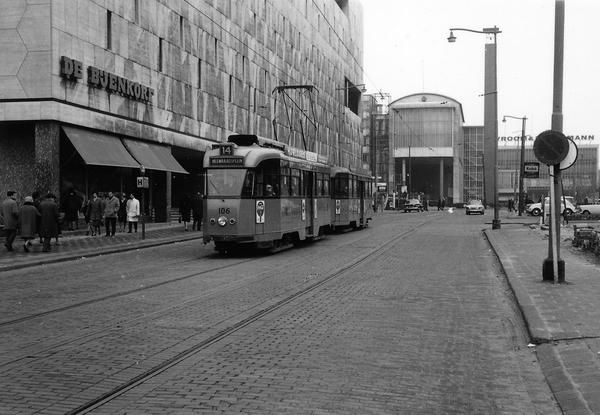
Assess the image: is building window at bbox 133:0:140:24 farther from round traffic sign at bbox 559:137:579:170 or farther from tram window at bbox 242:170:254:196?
round traffic sign at bbox 559:137:579:170

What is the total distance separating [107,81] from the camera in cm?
3033

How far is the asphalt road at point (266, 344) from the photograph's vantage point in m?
5.52

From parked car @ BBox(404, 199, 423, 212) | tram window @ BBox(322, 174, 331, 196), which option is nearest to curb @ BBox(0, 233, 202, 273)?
tram window @ BBox(322, 174, 331, 196)

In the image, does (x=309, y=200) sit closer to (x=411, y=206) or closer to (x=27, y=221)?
(x=27, y=221)

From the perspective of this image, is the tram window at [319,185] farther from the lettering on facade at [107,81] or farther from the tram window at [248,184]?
the lettering on facade at [107,81]

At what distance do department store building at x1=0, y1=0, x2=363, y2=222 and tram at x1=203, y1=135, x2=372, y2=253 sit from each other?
13.9ft

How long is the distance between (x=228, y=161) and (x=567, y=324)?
1196 centimetres

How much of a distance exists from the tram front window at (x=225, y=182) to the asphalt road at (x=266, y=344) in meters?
4.09

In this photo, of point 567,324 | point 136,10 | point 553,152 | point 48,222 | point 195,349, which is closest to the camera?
point 195,349

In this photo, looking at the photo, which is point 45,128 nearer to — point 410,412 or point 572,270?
point 572,270

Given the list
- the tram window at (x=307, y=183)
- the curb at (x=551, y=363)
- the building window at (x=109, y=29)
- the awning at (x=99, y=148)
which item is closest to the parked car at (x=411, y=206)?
the awning at (x=99, y=148)

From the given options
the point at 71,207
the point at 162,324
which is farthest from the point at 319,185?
the point at 162,324

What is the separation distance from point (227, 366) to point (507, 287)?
25.2ft

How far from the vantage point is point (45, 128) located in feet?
88.3
